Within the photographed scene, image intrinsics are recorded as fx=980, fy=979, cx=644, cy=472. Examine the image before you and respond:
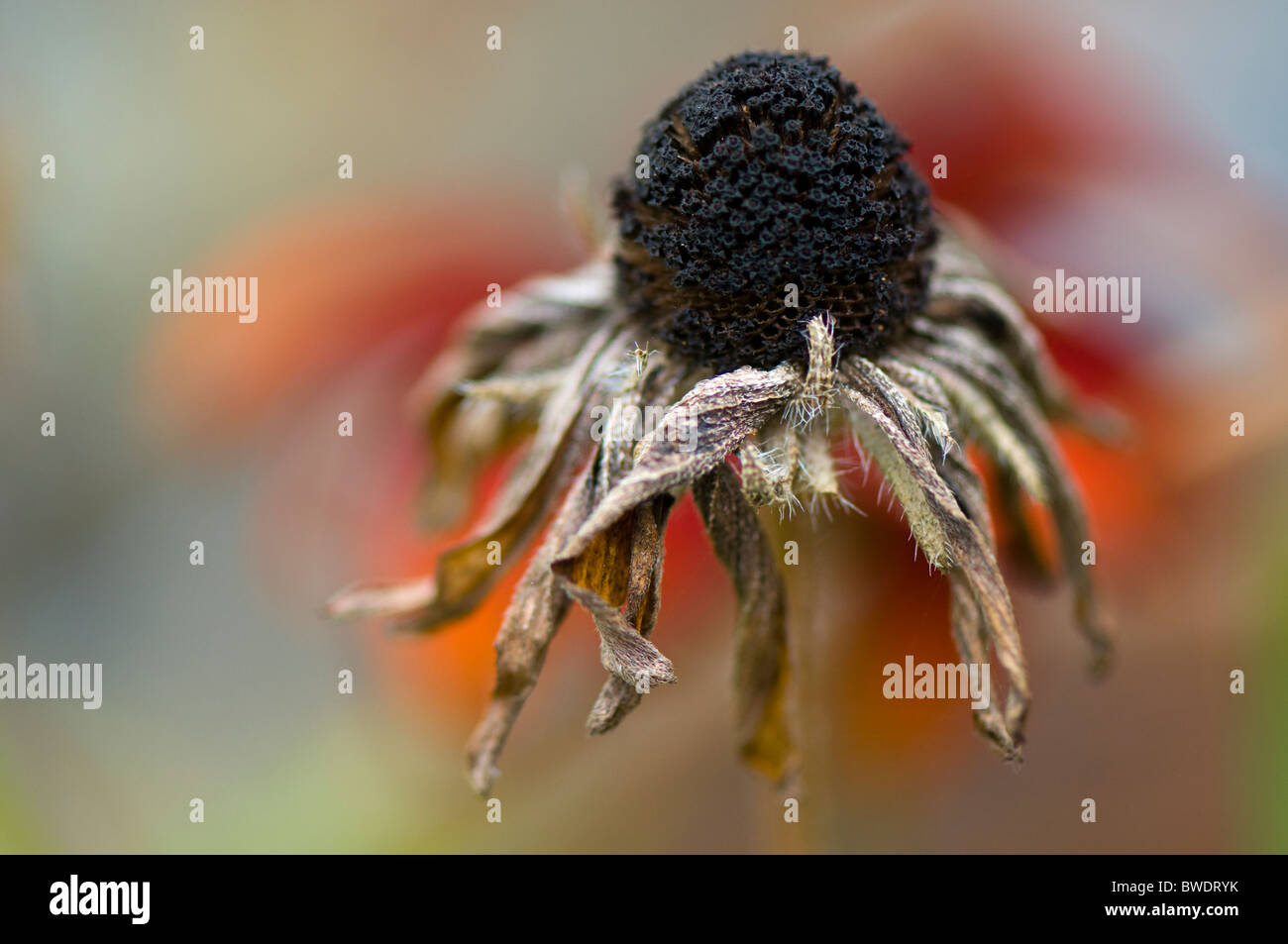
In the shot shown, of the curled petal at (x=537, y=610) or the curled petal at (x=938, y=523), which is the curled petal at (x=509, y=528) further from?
the curled petal at (x=938, y=523)

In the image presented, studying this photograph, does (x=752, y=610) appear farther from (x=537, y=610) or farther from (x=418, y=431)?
(x=418, y=431)

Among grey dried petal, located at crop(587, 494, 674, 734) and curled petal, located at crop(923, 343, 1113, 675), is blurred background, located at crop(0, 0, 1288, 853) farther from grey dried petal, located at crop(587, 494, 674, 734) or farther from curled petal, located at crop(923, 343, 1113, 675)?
grey dried petal, located at crop(587, 494, 674, 734)

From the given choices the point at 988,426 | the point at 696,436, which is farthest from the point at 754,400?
the point at 988,426

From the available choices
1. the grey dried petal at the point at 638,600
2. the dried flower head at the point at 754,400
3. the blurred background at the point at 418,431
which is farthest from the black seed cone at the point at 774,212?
the blurred background at the point at 418,431

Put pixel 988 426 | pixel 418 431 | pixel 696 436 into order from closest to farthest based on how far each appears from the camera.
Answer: pixel 696 436
pixel 988 426
pixel 418 431

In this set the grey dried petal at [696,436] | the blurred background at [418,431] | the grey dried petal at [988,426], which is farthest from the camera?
the blurred background at [418,431]

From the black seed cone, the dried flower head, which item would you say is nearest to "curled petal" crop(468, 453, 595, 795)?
the dried flower head

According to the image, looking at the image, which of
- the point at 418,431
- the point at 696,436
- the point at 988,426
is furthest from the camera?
the point at 418,431
